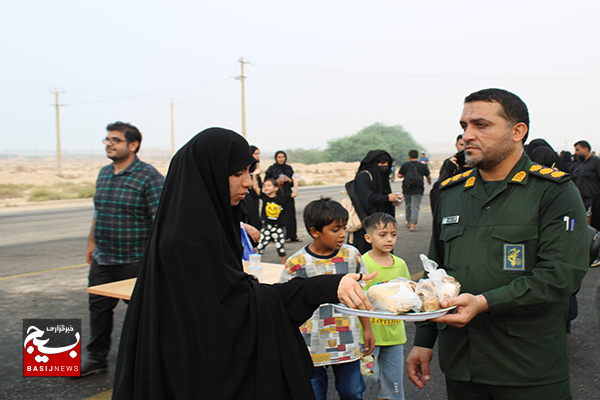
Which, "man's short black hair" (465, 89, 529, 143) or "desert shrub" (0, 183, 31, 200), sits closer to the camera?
"man's short black hair" (465, 89, 529, 143)

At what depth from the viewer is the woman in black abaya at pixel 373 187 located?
6746 millimetres

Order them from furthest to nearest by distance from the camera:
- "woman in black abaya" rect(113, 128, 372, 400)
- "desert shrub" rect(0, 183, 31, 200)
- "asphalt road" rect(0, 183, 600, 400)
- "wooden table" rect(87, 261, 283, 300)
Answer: "desert shrub" rect(0, 183, 31, 200), "asphalt road" rect(0, 183, 600, 400), "wooden table" rect(87, 261, 283, 300), "woman in black abaya" rect(113, 128, 372, 400)

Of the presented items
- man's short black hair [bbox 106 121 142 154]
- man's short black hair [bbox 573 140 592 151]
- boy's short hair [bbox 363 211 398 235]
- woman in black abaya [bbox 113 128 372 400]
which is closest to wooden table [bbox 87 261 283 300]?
boy's short hair [bbox 363 211 398 235]

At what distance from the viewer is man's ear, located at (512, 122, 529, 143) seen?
230cm

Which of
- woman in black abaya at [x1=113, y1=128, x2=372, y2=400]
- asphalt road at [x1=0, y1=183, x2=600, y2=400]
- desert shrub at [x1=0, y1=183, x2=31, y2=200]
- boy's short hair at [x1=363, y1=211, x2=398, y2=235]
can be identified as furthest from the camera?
desert shrub at [x1=0, y1=183, x2=31, y2=200]

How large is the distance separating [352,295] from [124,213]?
3018 mm

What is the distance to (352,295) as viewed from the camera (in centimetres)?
207

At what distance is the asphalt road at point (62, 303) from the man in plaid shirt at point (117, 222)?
450mm

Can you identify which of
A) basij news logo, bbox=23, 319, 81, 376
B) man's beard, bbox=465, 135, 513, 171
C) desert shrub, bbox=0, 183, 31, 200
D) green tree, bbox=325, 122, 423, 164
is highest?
green tree, bbox=325, 122, 423, 164

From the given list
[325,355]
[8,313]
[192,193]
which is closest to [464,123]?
[192,193]

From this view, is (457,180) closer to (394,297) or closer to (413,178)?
(394,297)

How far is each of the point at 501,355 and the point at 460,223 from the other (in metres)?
0.61

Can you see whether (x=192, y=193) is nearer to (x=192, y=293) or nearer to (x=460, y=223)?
(x=192, y=293)

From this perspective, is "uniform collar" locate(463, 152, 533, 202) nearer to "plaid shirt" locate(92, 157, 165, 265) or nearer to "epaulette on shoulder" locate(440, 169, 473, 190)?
"epaulette on shoulder" locate(440, 169, 473, 190)
